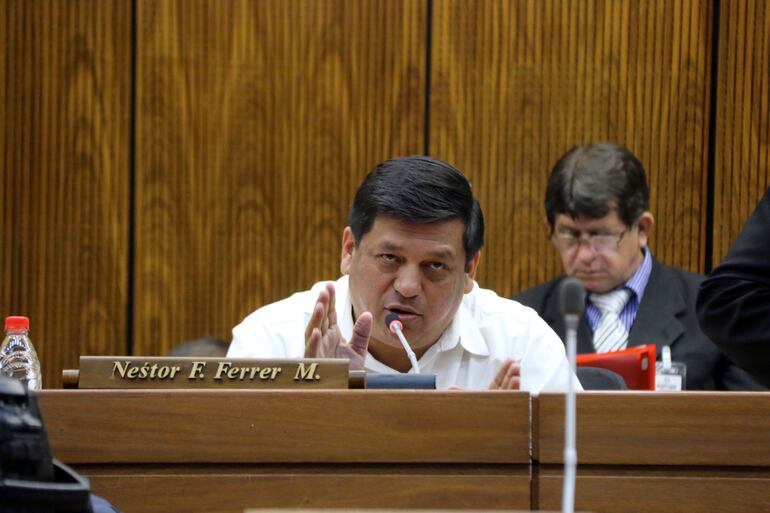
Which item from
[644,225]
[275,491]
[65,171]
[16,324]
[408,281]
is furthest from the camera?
[65,171]

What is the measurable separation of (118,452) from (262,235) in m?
2.34

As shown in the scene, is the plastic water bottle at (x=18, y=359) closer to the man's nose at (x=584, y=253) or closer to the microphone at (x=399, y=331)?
the microphone at (x=399, y=331)

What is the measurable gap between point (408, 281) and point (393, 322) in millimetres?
127

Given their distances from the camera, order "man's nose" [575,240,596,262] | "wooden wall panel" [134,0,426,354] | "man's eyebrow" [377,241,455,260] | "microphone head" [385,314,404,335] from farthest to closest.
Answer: "wooden wall panel" [134,0,426,354] < "man's nose" [575,240,596,262] < "man's eyebrow" [377,241,455,260] < "microphone head" [385,314,404,335]

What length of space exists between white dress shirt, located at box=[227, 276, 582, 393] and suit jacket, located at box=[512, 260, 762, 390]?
2.43 ft

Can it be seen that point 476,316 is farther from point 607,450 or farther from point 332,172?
point 332,172

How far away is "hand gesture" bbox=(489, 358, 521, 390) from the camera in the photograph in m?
2.31

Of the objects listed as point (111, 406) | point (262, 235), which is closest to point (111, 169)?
point (262, 235)

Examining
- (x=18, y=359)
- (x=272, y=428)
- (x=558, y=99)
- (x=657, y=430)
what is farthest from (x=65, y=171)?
(x=657, y=430)

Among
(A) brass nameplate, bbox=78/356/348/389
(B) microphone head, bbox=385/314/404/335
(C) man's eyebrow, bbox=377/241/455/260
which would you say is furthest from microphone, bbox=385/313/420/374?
(A) brass nameplate, bbox=78/356/348/389

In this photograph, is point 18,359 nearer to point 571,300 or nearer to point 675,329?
point 571,300

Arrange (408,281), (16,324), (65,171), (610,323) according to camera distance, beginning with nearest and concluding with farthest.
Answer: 1. (16,324)
2. (408,281)
3. (610,323)
4. (65,171)

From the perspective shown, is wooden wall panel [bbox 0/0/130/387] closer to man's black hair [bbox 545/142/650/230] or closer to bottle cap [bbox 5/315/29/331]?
man's black hair [bbox 545/142/650/230]

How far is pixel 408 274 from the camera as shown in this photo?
2.84 m
